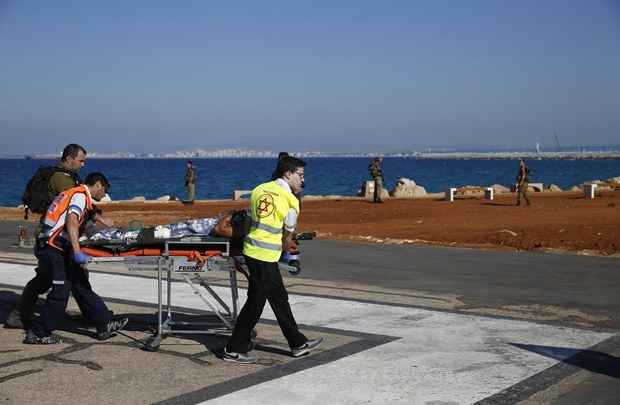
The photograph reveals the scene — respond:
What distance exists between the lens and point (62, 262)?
26.6ft

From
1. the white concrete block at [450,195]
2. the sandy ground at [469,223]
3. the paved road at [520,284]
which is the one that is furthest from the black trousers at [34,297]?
the white concrete block at [450,195]

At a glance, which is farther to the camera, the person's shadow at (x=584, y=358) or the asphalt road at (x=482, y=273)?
the asphalt road at (x=482, y=273)

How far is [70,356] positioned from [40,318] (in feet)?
2.20

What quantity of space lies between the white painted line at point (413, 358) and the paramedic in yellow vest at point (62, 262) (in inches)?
88.6

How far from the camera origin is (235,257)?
7.83 meters

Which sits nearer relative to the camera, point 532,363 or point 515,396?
point 515,396

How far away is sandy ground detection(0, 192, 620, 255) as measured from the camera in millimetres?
18891

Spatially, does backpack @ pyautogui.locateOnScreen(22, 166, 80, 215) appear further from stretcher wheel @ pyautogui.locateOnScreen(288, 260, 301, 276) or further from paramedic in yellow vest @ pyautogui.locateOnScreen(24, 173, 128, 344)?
stretcher wheel @ pyautogui.locateOnScreen(288, 260, 301, 276)

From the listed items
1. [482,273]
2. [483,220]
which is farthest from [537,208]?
[482,273]

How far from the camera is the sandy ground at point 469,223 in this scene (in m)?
18.9

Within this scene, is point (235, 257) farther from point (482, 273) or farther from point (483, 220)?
point (483, 220)

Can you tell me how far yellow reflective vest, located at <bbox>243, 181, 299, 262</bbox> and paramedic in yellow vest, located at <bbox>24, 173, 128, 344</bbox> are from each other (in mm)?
1617

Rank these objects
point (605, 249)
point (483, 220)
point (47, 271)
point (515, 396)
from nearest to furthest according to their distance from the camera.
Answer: point (515, 396)
point (47, 271)
point (605, 249)
point (483, 220)

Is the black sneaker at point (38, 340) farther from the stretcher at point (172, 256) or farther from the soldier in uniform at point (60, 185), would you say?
the stretcher at point (172, 256)
